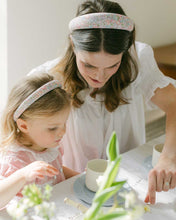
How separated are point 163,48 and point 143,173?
232 centimetres

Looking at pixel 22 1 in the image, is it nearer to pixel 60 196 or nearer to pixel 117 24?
pixel 117 24

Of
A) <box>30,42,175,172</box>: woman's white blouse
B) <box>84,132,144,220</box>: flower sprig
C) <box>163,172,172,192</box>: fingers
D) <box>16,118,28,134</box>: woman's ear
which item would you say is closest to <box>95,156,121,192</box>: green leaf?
<box>84,132,144,220</box>: flower sprig

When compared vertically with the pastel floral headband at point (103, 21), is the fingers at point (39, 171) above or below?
below

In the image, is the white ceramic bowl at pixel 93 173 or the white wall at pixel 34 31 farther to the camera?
the white wall at pixel 34 31

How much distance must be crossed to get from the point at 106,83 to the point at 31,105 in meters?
0.50

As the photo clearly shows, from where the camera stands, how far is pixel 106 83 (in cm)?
142

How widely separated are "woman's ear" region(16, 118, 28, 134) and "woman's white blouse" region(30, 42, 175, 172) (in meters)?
0.38

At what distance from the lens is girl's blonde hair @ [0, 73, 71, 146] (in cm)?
103

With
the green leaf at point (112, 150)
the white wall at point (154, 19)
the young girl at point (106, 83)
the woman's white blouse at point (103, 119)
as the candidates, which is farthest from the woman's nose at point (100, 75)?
the white wall at point (154, 19)

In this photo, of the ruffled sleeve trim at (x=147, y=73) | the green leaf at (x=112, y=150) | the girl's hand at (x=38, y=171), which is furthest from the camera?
the ruffled sleeve trim at (x=147, y=73)

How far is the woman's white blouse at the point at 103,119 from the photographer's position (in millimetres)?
1424

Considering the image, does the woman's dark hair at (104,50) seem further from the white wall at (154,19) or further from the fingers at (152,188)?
the white wall at (154,19)


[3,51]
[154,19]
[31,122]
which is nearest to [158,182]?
[31,122]

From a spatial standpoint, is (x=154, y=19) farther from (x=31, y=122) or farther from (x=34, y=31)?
(x=31, y=122)
